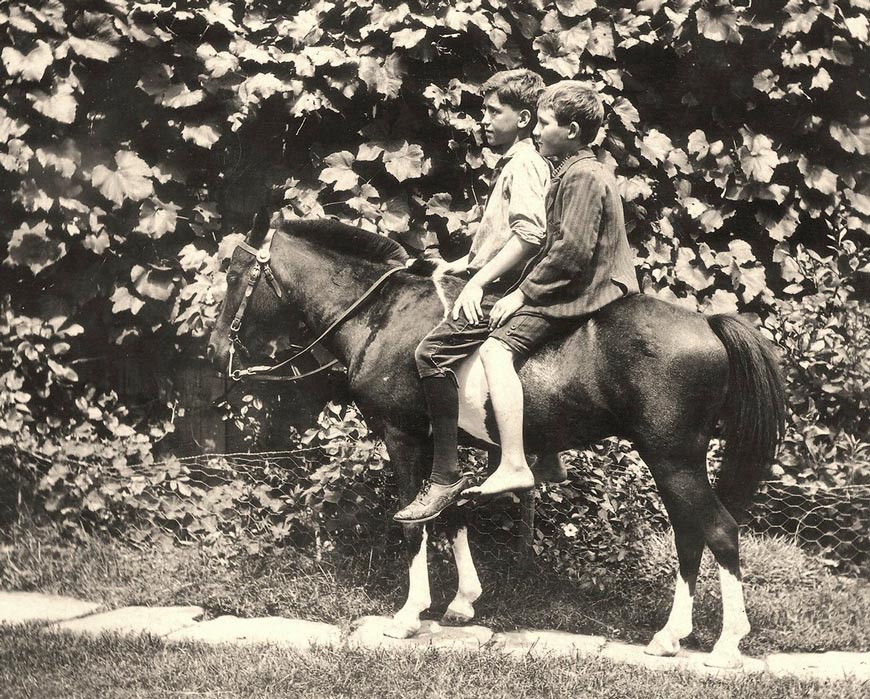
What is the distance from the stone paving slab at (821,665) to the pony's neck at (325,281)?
2814mm

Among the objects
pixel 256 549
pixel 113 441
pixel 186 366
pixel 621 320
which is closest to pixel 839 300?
pixel 621 320

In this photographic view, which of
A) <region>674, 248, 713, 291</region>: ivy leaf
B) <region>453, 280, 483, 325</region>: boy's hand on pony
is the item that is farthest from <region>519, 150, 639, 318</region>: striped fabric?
<region>674, 248, 713, 291</region>: ivy leaf

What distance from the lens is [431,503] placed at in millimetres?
4730

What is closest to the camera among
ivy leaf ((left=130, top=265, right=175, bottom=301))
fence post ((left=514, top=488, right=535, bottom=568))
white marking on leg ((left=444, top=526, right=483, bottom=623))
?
white marking on leg ((left=444, top=526, right=483, bottom=623))

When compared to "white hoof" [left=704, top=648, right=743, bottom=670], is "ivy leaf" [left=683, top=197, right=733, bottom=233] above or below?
above

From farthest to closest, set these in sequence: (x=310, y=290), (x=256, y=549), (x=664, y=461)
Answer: (x=256, y=549) < (x=310, y=290) < (x=664, y=461)

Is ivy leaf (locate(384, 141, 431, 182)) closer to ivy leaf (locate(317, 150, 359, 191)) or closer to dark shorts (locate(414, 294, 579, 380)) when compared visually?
ivy leaf (locate(317, 150, 359, 191))

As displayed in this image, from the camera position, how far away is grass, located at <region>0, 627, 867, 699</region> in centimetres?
429

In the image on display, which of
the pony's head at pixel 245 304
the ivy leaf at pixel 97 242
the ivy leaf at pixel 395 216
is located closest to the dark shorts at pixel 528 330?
the pony's head at pixel 245 304

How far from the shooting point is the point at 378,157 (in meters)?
6.38

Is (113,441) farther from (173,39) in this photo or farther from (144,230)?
(173,39)

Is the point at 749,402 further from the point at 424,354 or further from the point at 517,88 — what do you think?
the point at 517,88

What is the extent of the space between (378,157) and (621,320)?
255cm

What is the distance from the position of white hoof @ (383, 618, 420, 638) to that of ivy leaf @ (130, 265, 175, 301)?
3.05 meters
